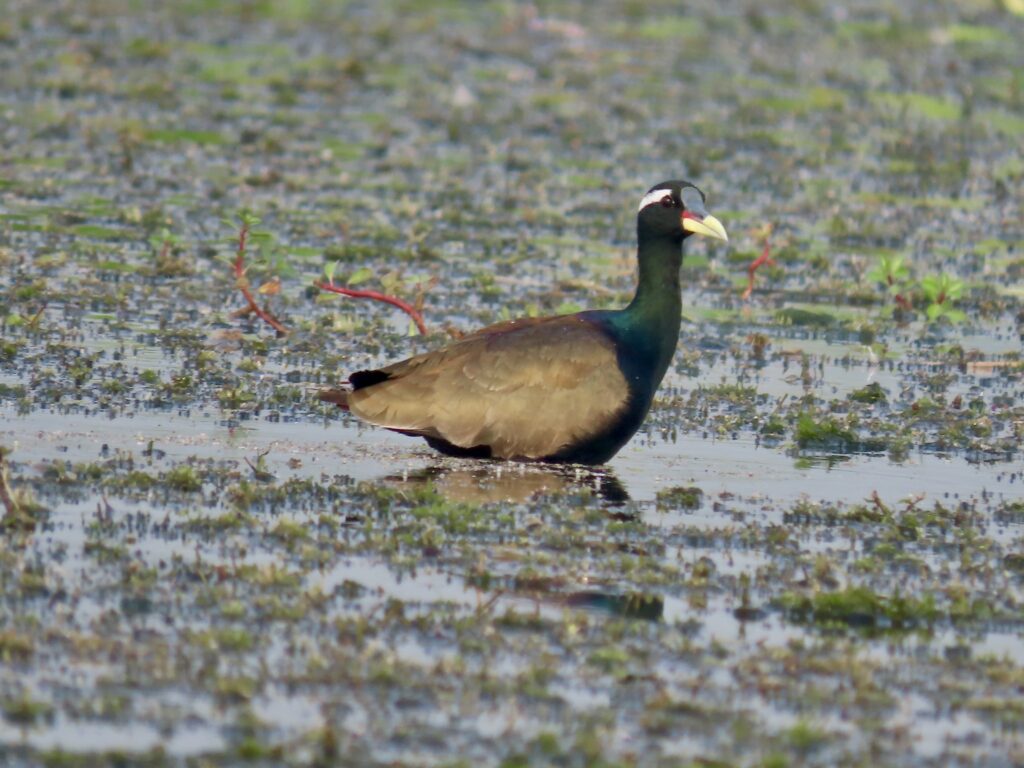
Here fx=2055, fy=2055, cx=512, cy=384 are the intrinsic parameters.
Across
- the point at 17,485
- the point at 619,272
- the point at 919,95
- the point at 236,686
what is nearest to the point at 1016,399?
the point at 619,272

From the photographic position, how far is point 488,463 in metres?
10.4

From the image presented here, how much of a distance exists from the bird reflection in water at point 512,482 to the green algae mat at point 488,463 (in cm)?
4

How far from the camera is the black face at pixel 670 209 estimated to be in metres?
11.0

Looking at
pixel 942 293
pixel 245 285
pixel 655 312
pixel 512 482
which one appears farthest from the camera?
pixel 942 293

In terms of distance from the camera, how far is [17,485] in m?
8.91

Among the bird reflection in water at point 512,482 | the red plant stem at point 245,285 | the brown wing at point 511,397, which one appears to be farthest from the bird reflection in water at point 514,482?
the red plant stem at point 245,285

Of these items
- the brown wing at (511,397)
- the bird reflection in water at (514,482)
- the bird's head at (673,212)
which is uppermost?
the bird's head at (673,212)

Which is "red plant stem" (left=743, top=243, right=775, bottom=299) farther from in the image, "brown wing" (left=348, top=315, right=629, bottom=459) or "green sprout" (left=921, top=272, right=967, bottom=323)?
"brown wing" (left=348, top=315, right=629, bottom=459)

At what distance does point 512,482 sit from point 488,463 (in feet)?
1.58

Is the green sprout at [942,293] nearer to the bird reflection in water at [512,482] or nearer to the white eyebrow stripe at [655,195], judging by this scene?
the white eyebrow stripe at [655,195]

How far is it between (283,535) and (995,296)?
8.34 metres

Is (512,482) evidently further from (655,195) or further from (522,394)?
(655,195)

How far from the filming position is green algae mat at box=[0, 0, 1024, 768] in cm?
672

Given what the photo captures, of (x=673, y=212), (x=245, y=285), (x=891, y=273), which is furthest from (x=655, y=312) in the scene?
(x=891, y=273)
